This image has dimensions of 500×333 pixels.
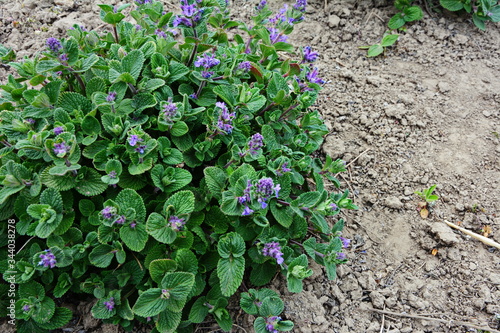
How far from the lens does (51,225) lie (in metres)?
2.21

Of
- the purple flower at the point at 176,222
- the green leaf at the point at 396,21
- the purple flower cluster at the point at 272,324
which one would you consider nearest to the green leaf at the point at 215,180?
the purple flower at the point at 176,222

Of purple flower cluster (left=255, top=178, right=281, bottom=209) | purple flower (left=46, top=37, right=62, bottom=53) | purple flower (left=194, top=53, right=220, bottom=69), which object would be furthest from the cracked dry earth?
purple flower (left=46, top=37, right=62, bottom=53)

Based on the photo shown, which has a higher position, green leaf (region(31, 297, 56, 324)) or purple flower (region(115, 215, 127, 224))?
purple flower (region(115, 215, 127, 224))

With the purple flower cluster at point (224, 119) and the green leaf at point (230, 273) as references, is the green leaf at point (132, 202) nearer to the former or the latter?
the green leaf at point (230, 273)

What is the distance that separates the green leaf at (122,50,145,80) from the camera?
2.51 m

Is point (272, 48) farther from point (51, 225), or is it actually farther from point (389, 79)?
point (51, 225)

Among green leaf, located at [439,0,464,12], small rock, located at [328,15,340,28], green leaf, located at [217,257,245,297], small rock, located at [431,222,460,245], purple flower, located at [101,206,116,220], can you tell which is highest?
green leaf, located at [439,0,464,12]

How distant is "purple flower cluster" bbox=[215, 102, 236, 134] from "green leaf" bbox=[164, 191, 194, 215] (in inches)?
17.1

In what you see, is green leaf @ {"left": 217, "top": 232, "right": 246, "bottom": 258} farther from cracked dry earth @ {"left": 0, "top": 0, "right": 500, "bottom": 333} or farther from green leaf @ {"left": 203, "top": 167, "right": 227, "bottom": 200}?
cracked dry earth @ {"left": 0, "top": 0, "right": 500, "bottom": 333}

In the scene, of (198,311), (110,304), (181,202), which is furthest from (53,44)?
(198,311)

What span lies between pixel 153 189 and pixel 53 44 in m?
1.01

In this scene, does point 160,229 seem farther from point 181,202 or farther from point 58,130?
point 58,130

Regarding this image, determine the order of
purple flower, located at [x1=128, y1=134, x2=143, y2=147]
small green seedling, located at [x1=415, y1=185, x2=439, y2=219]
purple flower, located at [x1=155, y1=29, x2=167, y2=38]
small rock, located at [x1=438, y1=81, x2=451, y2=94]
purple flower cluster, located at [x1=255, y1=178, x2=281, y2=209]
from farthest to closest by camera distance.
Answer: small rock, located at [x1=438, y1=81, x2=451, y2=94] → small green seedling, located at [x1=415, y1=185, x2=439, y2=219] → purple flower, located at [x1=155, y1=29, x2=167, y2=38] → purple flower, located at [x1=128, y1=134, x2=143, y2=147] → purple flower cluster, located at [x1=255, y1=178, x2=281, y2=209]

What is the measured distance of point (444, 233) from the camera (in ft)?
9.86
